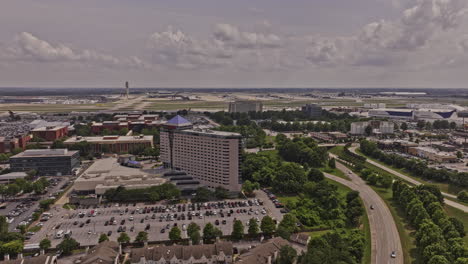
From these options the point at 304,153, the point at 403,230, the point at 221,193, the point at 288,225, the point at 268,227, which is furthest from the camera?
the point at 304,153

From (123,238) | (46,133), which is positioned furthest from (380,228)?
(46,133)

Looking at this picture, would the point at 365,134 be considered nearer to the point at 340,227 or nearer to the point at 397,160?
the point at 397,160

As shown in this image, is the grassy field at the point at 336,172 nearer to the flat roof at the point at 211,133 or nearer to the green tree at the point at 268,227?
the flat roof at the point at 211,133

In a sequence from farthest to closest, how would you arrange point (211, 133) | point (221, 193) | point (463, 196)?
1. point (211, 133)
2. point (221, 193)
3. point (463, 196)

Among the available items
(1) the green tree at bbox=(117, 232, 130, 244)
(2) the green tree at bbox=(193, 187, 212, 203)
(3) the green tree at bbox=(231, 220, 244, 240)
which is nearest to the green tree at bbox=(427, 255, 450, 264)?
(3) the green tree at bbox=(231, 220, 244, 240)

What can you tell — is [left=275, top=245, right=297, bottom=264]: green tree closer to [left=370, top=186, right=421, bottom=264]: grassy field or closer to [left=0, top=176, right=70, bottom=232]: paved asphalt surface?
[left=370, top=186, right=421, bottom=264]: grassy field

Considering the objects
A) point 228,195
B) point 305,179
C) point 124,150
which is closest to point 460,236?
point 305,179

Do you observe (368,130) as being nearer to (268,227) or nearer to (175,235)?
(268,227)

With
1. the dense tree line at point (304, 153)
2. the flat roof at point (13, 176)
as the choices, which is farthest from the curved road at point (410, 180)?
the flat roof at point (13, 176)
